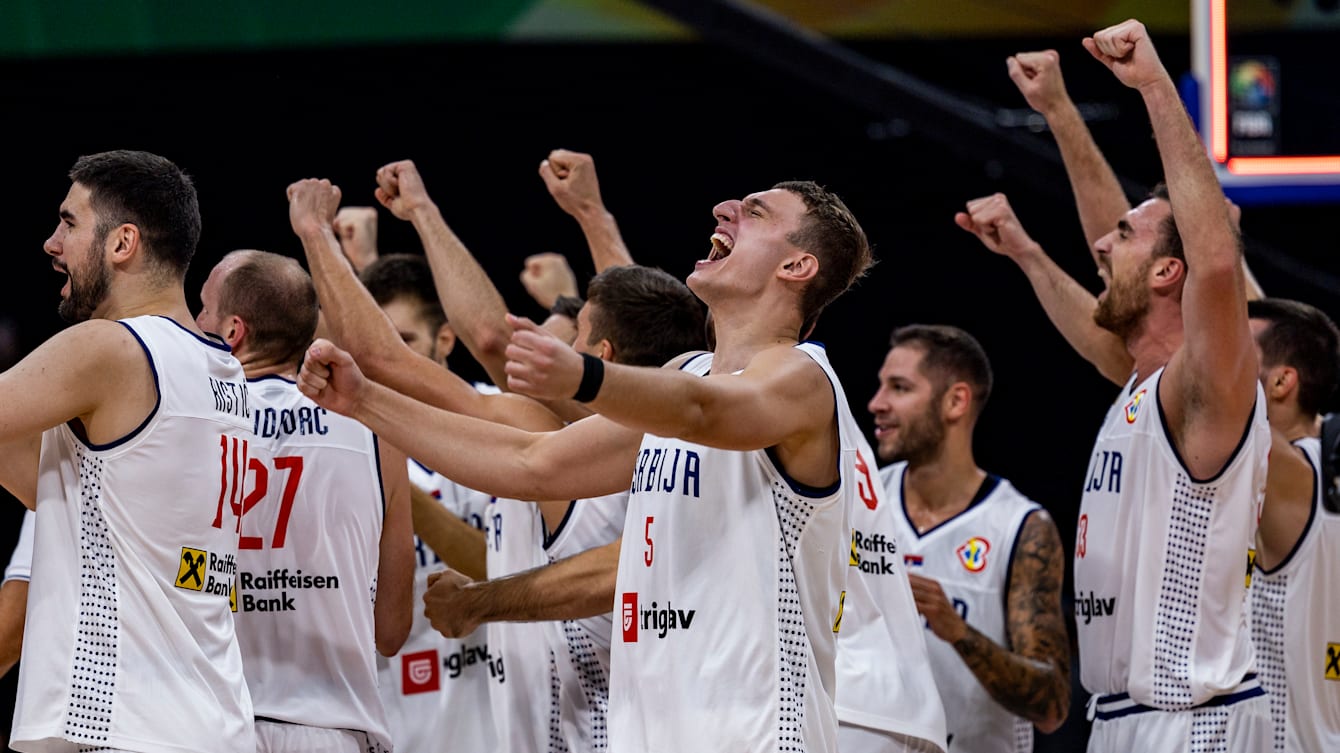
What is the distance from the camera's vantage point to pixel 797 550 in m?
3.99

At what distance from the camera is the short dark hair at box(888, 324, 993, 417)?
22.4 feet

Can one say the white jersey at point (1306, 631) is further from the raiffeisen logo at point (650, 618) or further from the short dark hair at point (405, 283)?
the short dark hair at point (405, 283)

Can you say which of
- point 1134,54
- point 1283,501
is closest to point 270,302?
point 1134,54

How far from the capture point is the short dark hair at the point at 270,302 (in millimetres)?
5055

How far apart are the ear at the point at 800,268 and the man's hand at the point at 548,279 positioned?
3.71m

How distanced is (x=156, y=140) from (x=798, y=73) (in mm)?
4816

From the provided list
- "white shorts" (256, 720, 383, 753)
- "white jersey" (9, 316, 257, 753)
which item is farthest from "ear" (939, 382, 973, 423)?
"white jersey" (9, 316, 257, 753)

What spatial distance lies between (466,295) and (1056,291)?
2.43 meters

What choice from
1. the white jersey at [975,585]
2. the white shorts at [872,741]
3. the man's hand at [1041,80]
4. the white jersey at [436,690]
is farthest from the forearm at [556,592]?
the man's hand at [1041,80]

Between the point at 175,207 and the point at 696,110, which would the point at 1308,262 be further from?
the point at 175,207

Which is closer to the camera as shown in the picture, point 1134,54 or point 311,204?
point 1134,54

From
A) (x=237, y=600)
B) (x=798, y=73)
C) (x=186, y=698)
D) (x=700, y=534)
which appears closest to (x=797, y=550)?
(x=700, y=534)

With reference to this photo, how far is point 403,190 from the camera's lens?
579cm

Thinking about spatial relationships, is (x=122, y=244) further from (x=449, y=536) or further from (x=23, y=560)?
(x=449, y=536)
